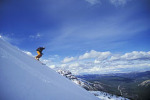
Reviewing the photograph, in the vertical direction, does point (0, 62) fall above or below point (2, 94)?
above

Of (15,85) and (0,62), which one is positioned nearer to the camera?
(15,85)

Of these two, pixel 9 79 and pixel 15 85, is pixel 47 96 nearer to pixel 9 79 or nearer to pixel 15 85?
pixel 15 85

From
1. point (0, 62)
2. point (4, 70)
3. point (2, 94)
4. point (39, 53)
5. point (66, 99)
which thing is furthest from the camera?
point (39, 53)

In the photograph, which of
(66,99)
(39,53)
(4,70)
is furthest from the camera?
(39,53)

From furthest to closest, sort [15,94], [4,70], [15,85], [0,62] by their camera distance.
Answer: [0,62] < [4,70] < [15,85] < [15,94]

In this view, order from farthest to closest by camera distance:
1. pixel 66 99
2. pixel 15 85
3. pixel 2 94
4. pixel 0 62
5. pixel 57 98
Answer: pixel 66 99 → pixel 57 98 → pixel 0 62 → pixel 15 85 → pixel 2 94

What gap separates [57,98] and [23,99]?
92 cm

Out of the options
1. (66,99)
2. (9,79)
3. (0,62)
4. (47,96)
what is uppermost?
(0,62)

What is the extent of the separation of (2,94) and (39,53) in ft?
24.1

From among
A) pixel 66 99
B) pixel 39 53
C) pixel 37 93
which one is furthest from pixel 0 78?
pixel 39 53

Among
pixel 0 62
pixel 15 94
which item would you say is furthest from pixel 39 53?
pixel 15 94

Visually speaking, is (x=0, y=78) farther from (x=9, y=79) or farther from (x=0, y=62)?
(x=0, y=62)

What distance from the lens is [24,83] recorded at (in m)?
2.18

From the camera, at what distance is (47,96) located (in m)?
2.31
